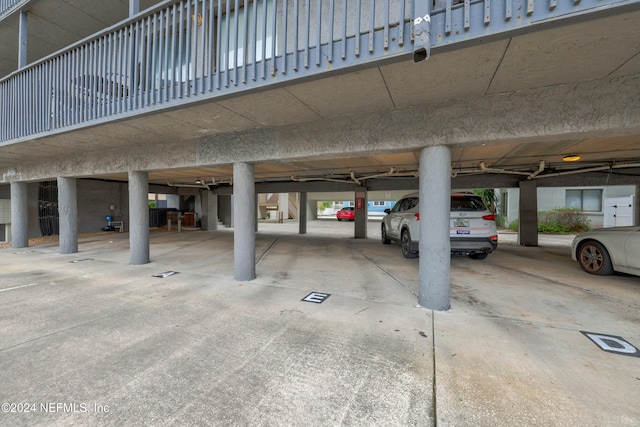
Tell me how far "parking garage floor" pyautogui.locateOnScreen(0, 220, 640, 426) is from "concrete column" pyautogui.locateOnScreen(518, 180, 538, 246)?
5869 millimetres

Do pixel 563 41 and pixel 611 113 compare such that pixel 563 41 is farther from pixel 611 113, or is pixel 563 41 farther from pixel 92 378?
pixel 92 378

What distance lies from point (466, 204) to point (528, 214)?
640 centimetres

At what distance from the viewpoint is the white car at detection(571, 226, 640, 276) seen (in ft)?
14.7

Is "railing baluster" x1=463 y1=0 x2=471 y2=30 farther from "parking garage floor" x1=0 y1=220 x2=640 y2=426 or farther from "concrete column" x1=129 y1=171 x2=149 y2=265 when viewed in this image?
"concrete column" x1=129 y1=171 x2=149 y2=265

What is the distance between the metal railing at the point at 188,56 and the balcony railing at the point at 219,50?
0.01 m

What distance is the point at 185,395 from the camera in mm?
1800

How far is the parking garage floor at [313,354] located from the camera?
5.45 feet

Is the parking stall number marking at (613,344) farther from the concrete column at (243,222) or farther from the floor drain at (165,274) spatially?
the floor drain at (165,274)

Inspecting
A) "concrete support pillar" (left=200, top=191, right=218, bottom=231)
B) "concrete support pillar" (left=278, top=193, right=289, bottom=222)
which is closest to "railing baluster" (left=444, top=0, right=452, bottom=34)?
"concrete support pillar" (left=200, top=191, right=218, bottom=231)

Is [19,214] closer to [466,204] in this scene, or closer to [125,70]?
[125,70]

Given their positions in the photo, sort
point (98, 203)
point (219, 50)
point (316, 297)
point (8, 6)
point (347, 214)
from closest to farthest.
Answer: point (219, 50)
point (316, 297)
point (8, 6)
point (98, 203)
point (347, 214)

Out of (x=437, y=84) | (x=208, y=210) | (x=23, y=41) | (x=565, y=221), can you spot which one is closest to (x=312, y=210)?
(x=208, y=210)

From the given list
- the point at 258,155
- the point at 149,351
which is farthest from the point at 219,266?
the point at 149,351

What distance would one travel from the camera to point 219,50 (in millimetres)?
3295
